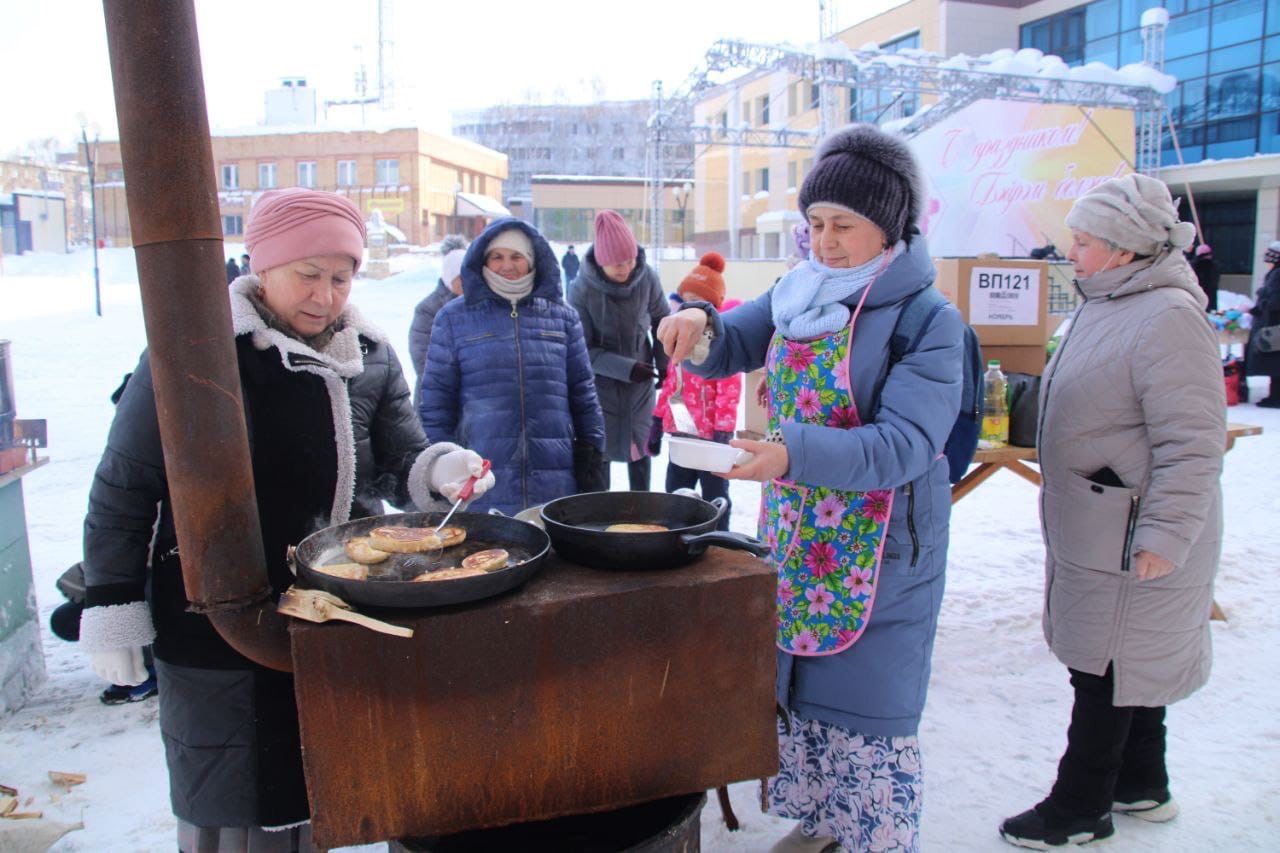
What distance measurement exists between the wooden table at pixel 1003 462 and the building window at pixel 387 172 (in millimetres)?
35561

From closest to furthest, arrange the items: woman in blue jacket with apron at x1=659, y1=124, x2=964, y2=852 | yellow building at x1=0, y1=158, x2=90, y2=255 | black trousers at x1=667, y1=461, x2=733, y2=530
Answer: woman in blue jacket with apron at x1=659, y1=124, x2=964, y2=852, black trousers at x1=667, y1=461, x2=733, y2=530, yellow building at x1=0, y1=158, x2=90, y2=255

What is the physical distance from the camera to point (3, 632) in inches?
122

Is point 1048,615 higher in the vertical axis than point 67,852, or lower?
higher

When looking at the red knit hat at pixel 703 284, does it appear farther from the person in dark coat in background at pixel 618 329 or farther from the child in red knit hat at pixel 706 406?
the person in dark coat in background at pixel 618 329

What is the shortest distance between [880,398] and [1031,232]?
15651 millimetres

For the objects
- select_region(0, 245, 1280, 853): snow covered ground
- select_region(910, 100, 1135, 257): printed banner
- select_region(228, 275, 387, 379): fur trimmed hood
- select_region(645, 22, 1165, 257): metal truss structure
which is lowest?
select_region(0, 245, 1280, 853): snow covered ground

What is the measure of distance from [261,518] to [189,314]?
1.87 ft

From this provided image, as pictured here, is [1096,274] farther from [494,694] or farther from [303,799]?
[303,799]

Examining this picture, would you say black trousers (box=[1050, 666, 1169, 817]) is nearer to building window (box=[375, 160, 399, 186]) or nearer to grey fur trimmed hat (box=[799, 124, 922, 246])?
grey fur trimmed hat (box=[799, 124, 922, 246])

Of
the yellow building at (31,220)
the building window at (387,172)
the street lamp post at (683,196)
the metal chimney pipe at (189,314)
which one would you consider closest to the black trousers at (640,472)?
the metal chimney pipe at (189,314)

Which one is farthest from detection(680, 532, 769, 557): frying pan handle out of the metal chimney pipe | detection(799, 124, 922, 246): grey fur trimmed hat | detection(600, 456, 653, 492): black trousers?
detection(600, 456, 653, 492): black trousers

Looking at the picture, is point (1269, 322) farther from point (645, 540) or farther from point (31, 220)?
point (31, 220)

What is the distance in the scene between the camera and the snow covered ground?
8.43 feet

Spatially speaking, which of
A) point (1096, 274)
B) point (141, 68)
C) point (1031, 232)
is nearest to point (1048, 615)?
point (1096, 274)
